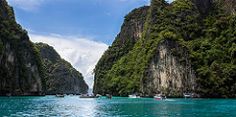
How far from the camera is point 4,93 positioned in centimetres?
→ 14288

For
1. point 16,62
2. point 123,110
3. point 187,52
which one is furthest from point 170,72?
point 123,110

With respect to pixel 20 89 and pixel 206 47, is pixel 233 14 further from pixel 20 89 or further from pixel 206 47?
pixel 20 89

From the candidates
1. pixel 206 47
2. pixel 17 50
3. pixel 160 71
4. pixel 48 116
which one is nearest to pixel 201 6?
pixel 206 47

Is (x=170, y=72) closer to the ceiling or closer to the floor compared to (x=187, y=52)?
closer to the floor

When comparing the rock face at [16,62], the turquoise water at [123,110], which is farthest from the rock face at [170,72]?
the turquoise water at [123,110]

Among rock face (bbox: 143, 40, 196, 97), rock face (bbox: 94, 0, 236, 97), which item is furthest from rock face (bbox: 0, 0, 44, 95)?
rock face (bbox: 143, 40, 196, 97)

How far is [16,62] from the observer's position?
161 meters

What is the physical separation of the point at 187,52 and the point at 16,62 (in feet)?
212

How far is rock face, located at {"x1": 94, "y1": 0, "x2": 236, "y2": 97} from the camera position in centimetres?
12850

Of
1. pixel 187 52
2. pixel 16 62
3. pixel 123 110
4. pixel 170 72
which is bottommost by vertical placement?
pixel 123 110

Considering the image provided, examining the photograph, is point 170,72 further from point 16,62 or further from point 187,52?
point 16,62

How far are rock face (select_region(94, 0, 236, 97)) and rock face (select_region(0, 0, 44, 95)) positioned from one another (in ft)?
121

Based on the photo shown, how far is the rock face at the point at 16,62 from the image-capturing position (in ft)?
474

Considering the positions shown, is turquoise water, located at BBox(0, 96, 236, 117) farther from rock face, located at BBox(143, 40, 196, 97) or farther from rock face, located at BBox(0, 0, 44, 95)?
rock face, located at BBox(0, 0, 44, 95)
